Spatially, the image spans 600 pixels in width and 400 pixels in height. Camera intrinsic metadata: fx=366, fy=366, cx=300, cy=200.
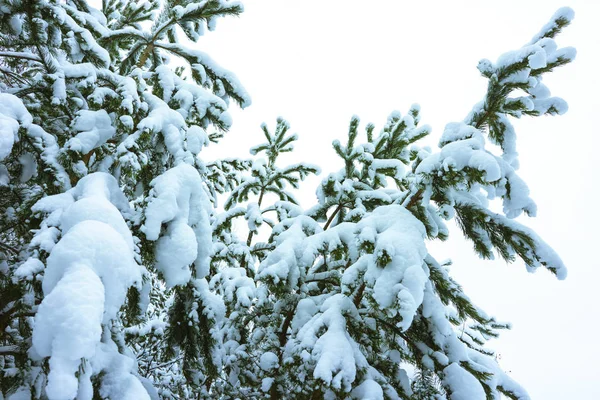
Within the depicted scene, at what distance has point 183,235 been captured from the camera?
104 inches

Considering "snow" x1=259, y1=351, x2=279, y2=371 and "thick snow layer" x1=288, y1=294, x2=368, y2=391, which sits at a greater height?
"thick snow layer" x1=288, y1=294, x2=368, y2=391

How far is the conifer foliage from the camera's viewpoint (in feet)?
6.71

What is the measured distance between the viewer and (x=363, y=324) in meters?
3.56

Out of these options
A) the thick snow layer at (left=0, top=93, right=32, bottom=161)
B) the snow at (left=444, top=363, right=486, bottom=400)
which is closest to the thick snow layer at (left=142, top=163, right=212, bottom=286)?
the thick snow layer at (left=0, top=93, right=32, bottom=161)

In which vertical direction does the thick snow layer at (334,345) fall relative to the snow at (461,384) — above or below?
below

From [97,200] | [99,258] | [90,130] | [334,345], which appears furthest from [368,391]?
[90,130]

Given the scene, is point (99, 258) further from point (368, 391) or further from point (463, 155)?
point (463, 155)

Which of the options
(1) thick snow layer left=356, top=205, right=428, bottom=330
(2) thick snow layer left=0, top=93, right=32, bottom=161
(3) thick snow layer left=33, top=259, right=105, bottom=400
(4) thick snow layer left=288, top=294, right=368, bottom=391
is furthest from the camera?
(4) thick snow layer left=288, top=294, right=368, bottom=391

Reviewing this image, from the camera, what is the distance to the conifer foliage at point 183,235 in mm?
2045

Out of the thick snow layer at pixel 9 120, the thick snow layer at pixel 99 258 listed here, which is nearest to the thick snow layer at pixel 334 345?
the thick snow layer at pixel 99 258

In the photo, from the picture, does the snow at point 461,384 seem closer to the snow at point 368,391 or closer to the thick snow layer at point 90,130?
the snow at point 368,391

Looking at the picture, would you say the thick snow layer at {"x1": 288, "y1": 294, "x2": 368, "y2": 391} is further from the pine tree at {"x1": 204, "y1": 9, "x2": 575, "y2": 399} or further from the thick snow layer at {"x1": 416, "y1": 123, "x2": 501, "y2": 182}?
the thick snow layer at {"x1": 416, "y1": 123, "x2": 501, "y2": 182}

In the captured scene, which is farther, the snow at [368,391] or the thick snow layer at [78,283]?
the snow at [368,391]

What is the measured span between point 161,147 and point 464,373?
3.27 meters
